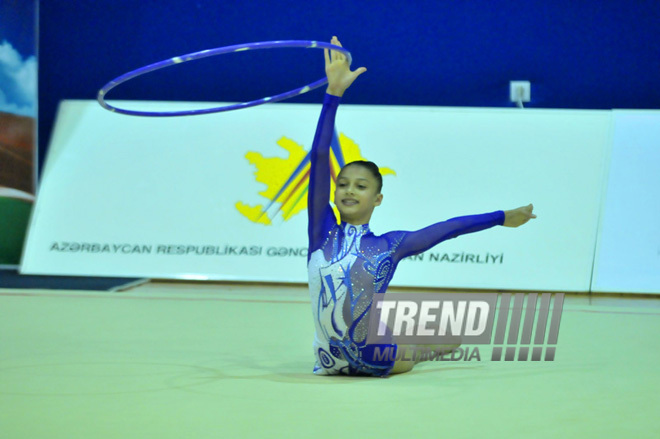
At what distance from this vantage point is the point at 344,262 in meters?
2.88

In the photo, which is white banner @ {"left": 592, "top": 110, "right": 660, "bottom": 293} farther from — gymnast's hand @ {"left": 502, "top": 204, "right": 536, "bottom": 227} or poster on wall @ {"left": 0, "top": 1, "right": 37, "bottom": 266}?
poster on wall @ {"left": 0, "top": 1, "right": 37, "bottom": 266}

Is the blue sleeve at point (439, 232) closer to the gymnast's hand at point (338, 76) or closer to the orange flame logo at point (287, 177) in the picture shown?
the gymnast's hand at point (338, 76)

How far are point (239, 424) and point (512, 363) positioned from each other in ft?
4.68

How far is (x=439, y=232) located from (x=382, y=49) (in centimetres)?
446

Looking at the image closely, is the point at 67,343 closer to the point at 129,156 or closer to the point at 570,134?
the point at 129,156

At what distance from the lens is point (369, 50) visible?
7.11 meters

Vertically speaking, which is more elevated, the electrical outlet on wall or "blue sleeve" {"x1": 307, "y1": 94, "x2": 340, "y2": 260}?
the electrical outlet on wall

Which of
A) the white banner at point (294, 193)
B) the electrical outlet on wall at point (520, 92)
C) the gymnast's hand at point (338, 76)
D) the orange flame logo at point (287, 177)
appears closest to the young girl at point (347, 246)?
the gymnast's hand at point (338, 76)

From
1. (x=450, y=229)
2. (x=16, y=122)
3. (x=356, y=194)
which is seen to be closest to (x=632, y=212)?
(x=450, y=229)

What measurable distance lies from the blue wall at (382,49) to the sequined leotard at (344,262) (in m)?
4.33

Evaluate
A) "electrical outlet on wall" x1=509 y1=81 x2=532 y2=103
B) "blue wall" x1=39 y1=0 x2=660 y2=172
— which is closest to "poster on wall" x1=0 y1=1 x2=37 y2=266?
"blue wall" x1=39 y1=0 x2=660 y2=172

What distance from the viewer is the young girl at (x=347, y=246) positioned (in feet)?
9.45

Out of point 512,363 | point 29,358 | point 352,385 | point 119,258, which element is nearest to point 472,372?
point 512,363

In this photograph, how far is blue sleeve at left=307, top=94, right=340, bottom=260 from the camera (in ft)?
9.43
